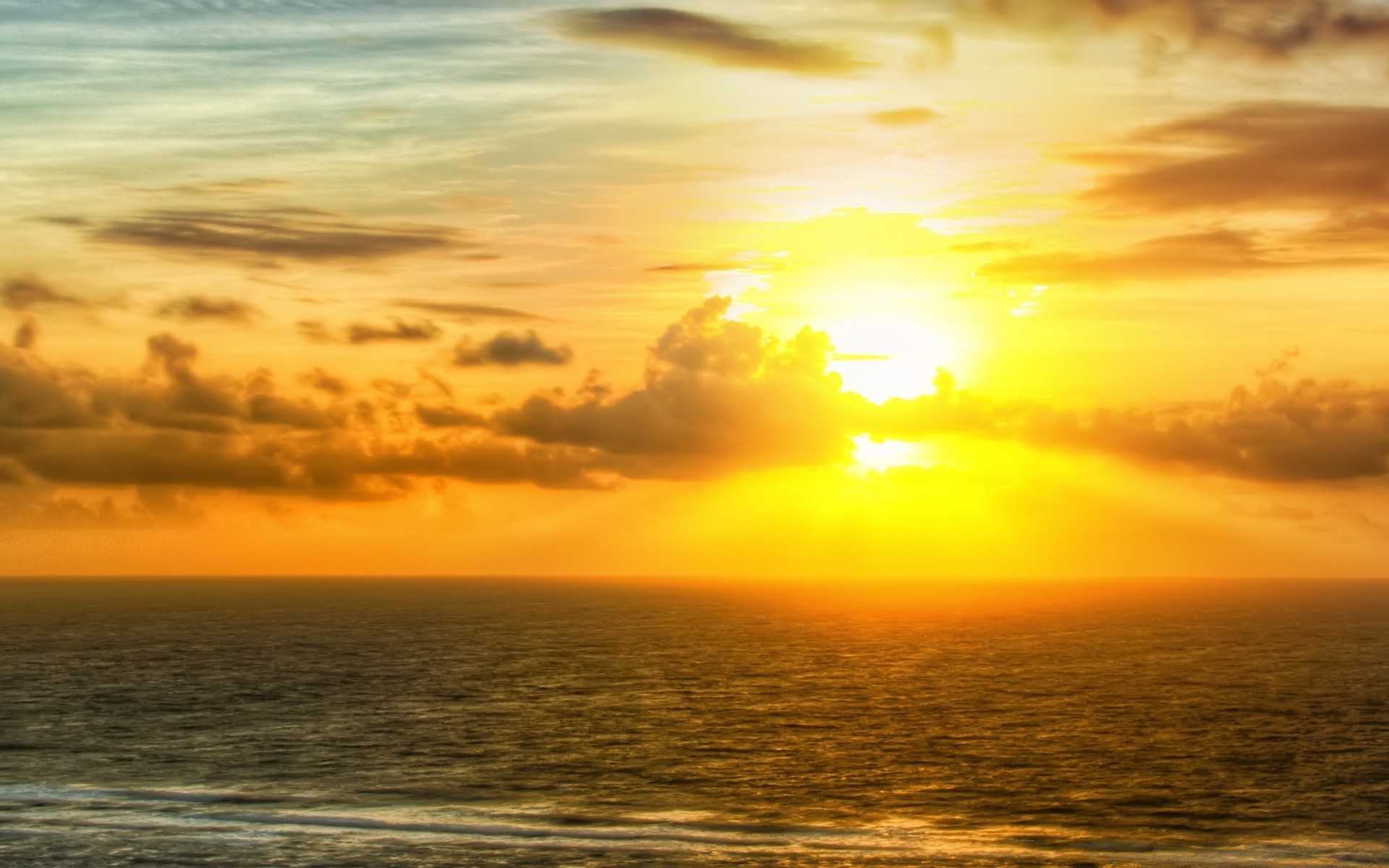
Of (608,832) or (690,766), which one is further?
(690,766)

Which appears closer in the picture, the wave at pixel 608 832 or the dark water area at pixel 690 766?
the wave at pixel 608 832

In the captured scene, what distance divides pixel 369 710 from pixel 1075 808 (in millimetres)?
61860

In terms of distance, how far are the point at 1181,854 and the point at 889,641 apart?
5449 inches

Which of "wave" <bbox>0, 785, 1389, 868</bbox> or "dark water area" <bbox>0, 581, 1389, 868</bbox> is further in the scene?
"dark water area" <bbox>0, 581, 1389, 868</bbox>

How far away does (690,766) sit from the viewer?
80500 millimetres

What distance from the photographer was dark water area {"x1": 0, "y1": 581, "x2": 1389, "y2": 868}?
6097cm

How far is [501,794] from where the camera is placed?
7256 centimetres

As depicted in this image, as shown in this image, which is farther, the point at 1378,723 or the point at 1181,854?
the point at 1378,723

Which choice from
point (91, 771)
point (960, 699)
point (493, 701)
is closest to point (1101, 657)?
point (960, 699)

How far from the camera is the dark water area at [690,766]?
6097cm

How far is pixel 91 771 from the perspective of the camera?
78875 mm

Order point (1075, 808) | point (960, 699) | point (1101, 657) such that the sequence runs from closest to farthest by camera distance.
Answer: point (1075, 808) → point (960, 699) → point (1101, 657)

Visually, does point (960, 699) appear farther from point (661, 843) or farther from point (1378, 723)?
point (661, 843)

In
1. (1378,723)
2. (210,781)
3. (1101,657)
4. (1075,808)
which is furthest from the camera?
(1101,657)
